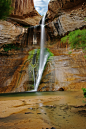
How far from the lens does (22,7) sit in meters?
22.9

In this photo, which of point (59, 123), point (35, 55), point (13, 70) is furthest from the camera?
point (35, 55)

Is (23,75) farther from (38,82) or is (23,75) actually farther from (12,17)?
(12,17)

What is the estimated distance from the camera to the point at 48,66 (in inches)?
562

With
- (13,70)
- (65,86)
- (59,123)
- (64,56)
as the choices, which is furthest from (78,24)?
(59,123)

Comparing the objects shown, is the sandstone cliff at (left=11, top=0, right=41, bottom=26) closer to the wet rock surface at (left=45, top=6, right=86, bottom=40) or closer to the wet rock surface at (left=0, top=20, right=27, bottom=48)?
A: the wet rock surface at (left=0, top=20, right=27, bottom=48)

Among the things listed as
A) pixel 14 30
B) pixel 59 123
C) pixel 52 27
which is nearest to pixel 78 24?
pixel 52 27

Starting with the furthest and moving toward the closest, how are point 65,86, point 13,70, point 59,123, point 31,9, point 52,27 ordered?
point 31,9, point 52,27, point 13,70, point 65,86, point 59,123

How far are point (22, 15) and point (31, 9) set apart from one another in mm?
4127

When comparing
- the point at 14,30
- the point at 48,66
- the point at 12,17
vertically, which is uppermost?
the point at 12,17

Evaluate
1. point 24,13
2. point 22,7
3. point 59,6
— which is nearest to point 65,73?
point 59,6

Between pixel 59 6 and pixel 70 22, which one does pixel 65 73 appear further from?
pixel 59 6

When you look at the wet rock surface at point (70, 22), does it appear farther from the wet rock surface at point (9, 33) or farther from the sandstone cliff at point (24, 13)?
the wet rock surface at point (9, 33)

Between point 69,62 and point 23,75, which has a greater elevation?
point 69,62

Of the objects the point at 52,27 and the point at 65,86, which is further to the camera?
the point at 52,27
